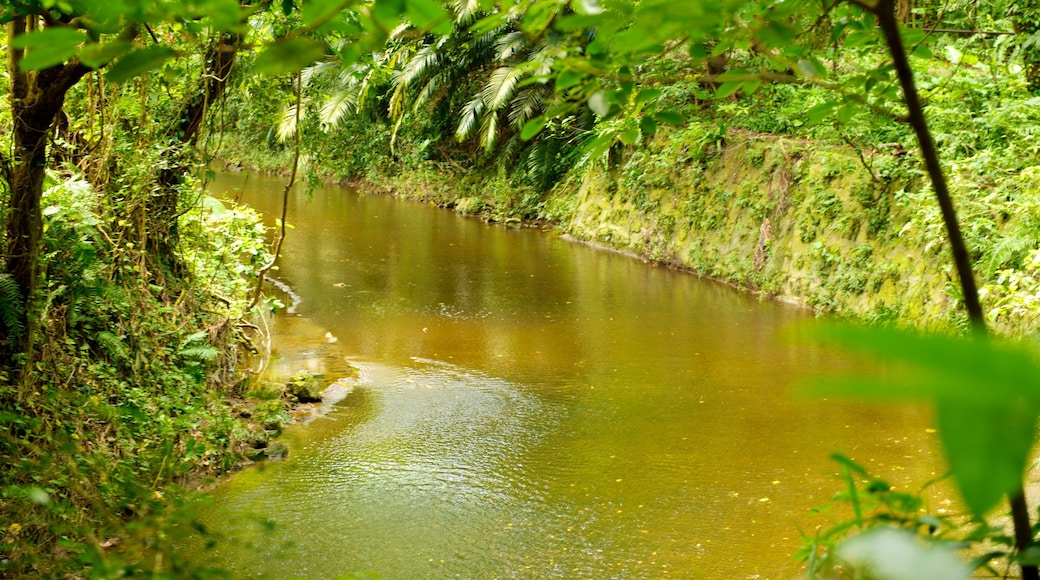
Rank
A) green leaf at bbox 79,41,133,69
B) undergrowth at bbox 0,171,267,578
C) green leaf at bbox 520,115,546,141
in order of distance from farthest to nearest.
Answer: undergrowth at bbox 0,171,267,578 → green leaf at bbox 520,115,546,141 → green leaf at bbox 79,41,133,69

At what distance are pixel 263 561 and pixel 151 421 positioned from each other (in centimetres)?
116

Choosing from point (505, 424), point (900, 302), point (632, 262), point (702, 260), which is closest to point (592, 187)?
point (632, 262)

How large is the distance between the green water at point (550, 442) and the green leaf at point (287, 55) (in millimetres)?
1629

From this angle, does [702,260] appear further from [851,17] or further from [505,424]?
[851,17]

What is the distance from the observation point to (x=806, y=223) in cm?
1009

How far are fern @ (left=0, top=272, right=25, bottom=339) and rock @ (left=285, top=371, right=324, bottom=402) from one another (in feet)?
8.48

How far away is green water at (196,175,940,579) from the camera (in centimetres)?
426

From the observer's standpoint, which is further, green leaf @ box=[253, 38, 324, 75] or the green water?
the green water

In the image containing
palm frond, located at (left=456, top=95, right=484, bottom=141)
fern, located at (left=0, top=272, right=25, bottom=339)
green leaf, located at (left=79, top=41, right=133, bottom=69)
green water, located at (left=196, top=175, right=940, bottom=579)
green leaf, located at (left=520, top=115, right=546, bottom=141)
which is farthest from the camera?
palm frond, located at (left=456, top=95, right=484, bottom=141)

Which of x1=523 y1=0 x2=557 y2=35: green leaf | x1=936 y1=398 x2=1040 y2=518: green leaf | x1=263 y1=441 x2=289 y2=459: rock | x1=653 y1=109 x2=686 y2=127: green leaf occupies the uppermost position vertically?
Result: x1=523 y1=0 x2=557 y2=35: green leaf

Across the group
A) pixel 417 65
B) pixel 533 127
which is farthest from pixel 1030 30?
pixel 417 65

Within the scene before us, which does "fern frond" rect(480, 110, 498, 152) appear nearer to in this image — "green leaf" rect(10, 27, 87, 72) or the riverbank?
the riverbank

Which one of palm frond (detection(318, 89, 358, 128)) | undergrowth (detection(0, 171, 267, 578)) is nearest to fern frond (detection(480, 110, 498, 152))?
palm frond (detection(318, 89, 358, 128))

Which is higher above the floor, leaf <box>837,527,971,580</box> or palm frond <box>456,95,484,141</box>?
palm frond <box>456,95,484,141</box>
